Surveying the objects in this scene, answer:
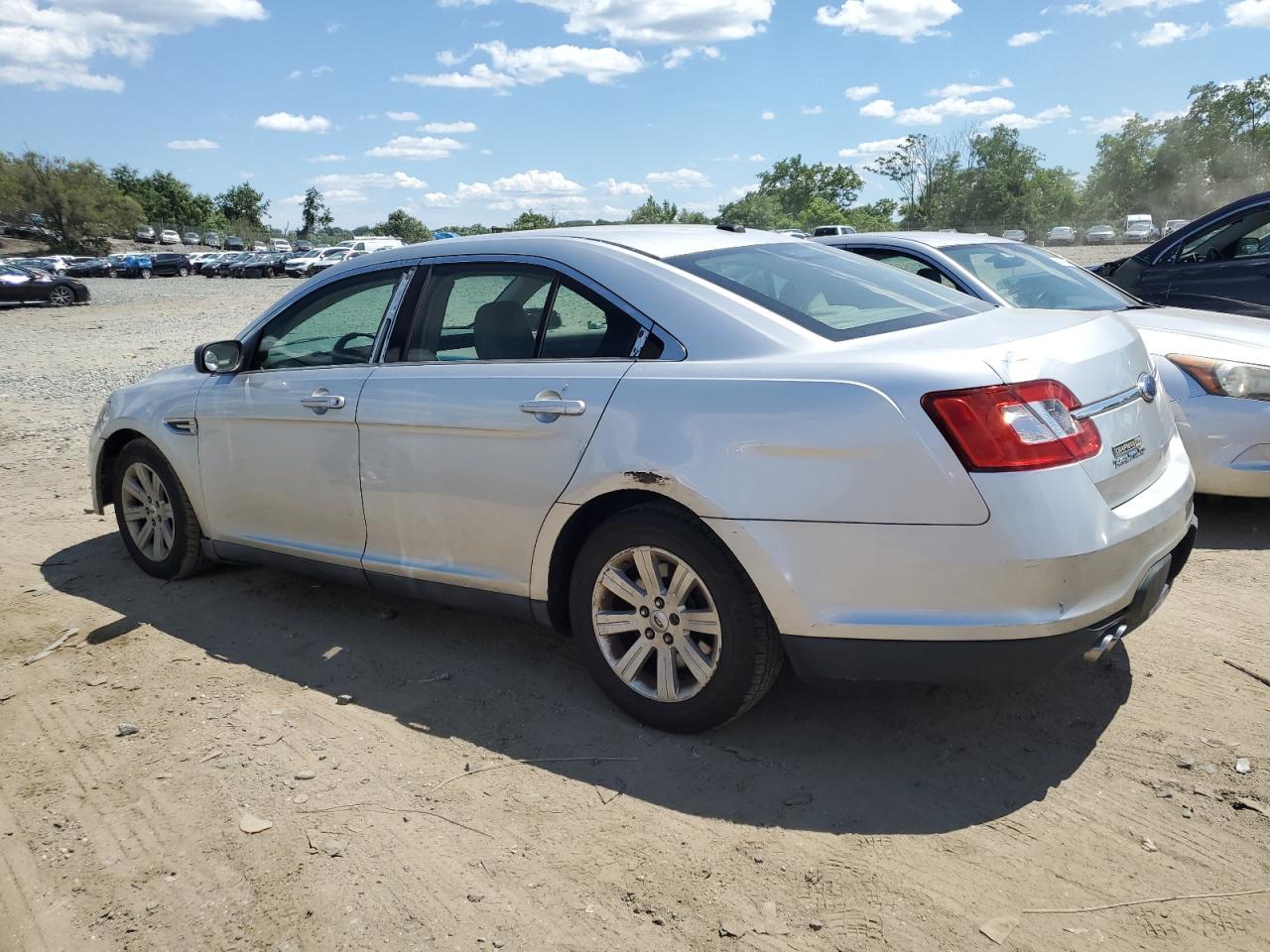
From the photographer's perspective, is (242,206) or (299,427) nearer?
(299,427)

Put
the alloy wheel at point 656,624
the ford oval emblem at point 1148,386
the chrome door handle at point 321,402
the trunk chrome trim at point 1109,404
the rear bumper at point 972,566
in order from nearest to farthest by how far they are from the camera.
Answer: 1. the rear bumper at point 972,566
2. the trunk chrome trim at point 1109,404
3. the alloy wheel at point 656,624
4. the ford oval emblem at point 1148,386
5. the chrome door handle at point 321,402

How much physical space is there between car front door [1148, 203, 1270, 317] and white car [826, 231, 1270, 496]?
5.02ft

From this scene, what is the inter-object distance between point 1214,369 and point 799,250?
2.67 metres

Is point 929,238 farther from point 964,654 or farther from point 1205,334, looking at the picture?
point 964,654

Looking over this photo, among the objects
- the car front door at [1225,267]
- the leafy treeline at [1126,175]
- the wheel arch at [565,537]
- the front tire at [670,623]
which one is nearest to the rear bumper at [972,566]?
the front tire at [670,623]

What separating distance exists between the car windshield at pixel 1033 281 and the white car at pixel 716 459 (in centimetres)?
261

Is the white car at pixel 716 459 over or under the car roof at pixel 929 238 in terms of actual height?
under

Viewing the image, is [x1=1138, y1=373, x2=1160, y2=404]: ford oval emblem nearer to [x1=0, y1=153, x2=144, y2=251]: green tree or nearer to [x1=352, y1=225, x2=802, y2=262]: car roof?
[x1=352, y1=225, x2=802, y2=262]: car roof

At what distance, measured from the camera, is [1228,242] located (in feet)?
25.3

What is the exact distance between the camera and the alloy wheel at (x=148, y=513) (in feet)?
17.2

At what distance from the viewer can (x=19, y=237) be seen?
81.6 metres

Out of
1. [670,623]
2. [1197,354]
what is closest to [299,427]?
[670,623]

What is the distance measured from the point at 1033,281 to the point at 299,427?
15.0ft

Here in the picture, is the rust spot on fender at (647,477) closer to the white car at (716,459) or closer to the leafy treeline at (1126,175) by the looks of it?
the white car at (716,459)
